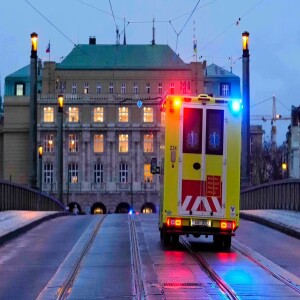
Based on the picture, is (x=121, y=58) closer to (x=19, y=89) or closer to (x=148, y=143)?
(x=148, y=143)

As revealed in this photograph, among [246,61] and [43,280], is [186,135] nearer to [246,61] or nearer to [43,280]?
[43,280]

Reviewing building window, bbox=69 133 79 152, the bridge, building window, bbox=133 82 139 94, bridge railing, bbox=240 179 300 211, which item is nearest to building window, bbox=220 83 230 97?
building window, bbox=133 82 139 94

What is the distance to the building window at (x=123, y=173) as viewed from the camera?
115m

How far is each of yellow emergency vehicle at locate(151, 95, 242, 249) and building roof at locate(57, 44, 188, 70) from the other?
93.5 metres

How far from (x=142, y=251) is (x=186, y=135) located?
286 centimetres

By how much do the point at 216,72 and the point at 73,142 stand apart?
23697mm

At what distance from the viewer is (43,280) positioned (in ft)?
45.4

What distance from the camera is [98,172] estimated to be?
378ft

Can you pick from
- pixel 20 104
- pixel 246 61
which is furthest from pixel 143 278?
pixel 20 104

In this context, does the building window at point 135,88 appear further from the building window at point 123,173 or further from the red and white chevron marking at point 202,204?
the red and white chevron marking at point 202,204

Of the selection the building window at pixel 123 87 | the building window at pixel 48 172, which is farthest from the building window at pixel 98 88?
the building window at pixel 48 172

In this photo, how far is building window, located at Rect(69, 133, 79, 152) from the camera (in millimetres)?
114312

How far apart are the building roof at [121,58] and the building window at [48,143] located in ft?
33.0

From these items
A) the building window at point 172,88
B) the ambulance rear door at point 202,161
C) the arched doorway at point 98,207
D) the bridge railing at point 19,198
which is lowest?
the arched doorway at point 98,207
